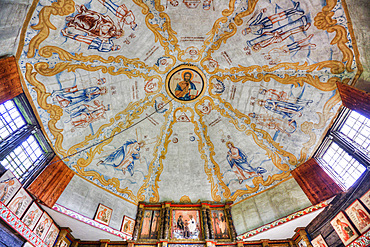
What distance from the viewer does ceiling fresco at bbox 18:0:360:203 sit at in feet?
38.7

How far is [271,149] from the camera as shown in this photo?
15.8 m

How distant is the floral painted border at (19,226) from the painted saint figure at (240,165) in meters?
12.7

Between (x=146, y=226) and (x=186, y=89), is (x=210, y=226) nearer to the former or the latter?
(x=146, y=226)

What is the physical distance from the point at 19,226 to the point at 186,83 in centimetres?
1274

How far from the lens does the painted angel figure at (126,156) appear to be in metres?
15.8

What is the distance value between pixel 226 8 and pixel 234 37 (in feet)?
5.82

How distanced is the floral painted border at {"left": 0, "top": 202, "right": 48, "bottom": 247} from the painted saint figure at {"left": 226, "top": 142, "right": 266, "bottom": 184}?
41.7 ft

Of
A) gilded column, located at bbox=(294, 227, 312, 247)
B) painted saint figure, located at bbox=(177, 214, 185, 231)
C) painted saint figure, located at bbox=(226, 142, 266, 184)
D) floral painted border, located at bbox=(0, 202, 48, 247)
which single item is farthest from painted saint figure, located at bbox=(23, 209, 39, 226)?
gilded column, located at bbox=(294, 227, 312, 247)

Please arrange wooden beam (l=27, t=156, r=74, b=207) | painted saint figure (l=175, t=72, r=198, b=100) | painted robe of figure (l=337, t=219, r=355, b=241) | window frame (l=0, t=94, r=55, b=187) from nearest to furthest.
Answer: window frame (l=0, t=94, r=55, b=187) → painted robe of figure (l=337, t=219, r=355, b=241) → wooden beam (l=27, t=156, r=74, b=207) → painted saint figure (l=175, t=72, r=198, b=100)

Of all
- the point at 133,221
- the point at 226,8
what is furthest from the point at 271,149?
the point at 133,221

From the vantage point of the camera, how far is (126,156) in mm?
16344

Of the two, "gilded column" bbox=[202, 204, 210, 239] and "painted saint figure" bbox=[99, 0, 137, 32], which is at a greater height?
"painted saint figure" bbox=[99, 0, 137, 32]

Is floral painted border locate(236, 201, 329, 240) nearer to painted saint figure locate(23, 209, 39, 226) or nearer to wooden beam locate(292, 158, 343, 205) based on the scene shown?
wooden beam locate(292, 158, 343, 205)

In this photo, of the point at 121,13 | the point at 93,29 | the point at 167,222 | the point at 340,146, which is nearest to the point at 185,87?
the point at 121,13
